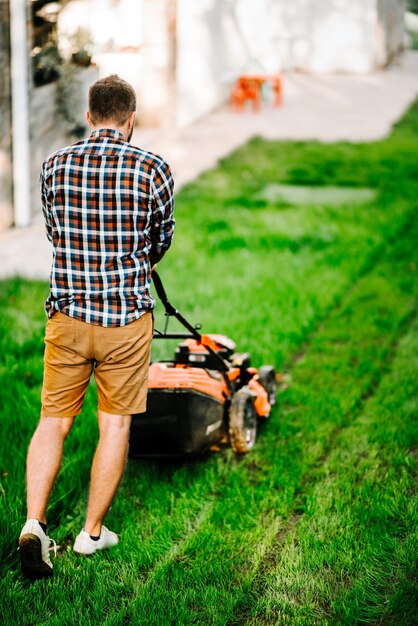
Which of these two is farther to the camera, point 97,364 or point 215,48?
point 215,48

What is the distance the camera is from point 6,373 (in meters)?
5.71

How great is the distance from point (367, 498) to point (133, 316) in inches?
55.4

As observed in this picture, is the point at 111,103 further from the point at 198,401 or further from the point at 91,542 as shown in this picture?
the point at 91,542

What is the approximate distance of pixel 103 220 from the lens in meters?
3.76

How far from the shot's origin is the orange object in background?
1616 cm

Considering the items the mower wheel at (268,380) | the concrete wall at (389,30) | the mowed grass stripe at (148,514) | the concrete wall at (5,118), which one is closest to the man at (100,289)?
the mowed grass stripe at (148,514)

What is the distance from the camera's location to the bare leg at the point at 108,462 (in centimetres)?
399

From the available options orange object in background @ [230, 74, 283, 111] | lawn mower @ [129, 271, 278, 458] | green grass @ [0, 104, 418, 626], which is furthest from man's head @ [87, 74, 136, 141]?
orange object in background @ [230, 74, 283, 111]

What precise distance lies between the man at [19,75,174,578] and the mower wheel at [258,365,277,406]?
141cm

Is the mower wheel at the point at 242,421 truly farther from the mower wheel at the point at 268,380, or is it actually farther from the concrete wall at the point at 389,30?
the concrete wall at the point at 389,30

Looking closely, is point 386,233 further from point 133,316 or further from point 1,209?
point 133,316

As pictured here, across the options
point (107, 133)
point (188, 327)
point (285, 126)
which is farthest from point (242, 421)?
point (285, 126)

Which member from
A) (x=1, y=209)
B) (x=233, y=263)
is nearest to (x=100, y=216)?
(x=233, y=263)

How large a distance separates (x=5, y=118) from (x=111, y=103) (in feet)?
16.8
